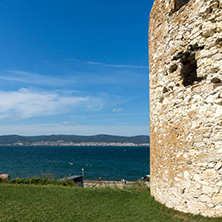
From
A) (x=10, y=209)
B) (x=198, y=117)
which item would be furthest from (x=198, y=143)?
(x=10, y=209)

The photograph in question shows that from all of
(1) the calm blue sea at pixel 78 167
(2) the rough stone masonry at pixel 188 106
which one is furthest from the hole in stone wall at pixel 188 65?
(1) the calm blue sea at pixel 78 167

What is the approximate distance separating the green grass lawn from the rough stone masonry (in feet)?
1.47

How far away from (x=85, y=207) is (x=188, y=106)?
5015 millimetres

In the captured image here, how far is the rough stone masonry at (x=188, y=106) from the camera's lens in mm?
4953

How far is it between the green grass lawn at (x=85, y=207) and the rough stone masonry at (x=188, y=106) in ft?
1.47

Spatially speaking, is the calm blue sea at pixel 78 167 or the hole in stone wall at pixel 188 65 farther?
the calm blue sea at pixel 78 167

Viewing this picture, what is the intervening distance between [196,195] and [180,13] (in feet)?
16.4

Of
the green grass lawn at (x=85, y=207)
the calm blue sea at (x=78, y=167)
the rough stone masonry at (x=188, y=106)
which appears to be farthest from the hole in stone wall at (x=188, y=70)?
the calm blue sea at (x=78, y=167)

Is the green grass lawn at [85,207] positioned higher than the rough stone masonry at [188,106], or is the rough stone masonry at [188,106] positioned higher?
the rough stone masonry at [188,106]

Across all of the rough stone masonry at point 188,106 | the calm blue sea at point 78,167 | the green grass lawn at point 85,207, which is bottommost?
the calm blue sea at point 78,167

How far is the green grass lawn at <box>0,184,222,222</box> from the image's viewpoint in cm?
614

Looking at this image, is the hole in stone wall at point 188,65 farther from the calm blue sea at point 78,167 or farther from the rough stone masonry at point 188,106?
the calm blue sea at point 78,167

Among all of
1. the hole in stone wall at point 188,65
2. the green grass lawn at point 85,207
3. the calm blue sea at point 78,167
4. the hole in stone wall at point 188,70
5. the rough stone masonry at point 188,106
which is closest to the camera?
the rough stone masonry at point 188,106

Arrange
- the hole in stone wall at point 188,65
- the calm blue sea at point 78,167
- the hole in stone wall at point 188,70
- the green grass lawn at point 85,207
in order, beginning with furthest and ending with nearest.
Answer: the calm blue sea at point 78,167 < the green grass lawn at point 85,207 < the hole in stone wall at point 188,70 < the hole in stone wall at point 188,65
